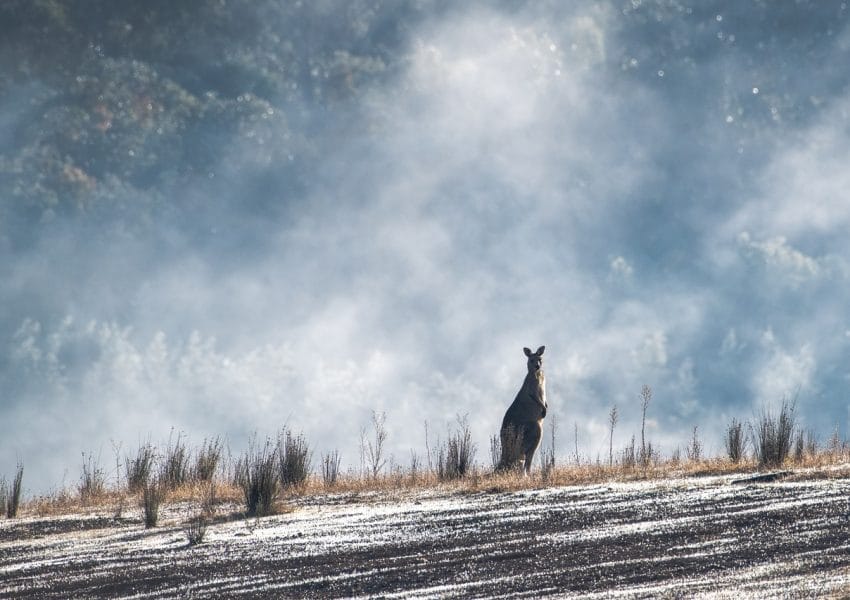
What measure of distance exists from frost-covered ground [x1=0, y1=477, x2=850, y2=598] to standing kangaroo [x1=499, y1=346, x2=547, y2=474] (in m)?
3.48

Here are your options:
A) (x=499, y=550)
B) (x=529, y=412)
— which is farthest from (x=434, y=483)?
(x=499, y=550)

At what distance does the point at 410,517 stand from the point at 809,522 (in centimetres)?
410

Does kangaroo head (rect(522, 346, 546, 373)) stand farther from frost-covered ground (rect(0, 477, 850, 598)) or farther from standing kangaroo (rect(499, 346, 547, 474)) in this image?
frost-covered ground (rect(0, 477, 850, 598))

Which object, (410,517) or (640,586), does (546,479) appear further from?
(640,586)

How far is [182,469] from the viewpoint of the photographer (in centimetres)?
1814

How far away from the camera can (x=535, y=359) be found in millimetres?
17141

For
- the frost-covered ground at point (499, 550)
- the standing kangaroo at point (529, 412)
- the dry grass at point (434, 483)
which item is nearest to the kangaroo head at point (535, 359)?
the standing kangaroo at point (529, 412)

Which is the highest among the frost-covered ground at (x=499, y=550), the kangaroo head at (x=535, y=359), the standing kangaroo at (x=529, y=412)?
the kangaroo head at (x=535, y=359)

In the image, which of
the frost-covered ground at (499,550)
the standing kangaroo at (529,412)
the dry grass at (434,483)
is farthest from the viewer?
the standing kangaroo at (529,412)

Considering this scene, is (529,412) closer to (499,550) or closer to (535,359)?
(535,359)

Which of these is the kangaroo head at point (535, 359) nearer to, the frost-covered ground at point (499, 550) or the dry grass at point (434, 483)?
the dry grass at point (434, 483)

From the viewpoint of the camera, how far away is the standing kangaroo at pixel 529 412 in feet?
54.7

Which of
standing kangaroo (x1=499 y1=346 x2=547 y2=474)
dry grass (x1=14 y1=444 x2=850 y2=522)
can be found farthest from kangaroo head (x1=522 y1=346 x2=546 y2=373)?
dry grass (x1=14 y1=444 x2=850 y2=522)

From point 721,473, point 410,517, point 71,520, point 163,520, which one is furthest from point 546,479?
point 71,520
